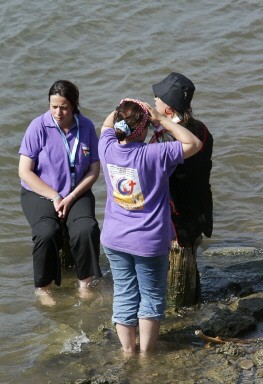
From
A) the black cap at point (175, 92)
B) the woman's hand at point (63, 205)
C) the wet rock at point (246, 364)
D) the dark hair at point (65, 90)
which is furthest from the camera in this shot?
the woman's hand at point (63, 205)

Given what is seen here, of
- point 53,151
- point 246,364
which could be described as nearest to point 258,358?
point 246,364

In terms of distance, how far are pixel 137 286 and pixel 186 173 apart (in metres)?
0.87

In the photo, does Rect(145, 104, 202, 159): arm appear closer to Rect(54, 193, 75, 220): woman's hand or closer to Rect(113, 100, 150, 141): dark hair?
Rect(113, 100, 150, 141): dark hair

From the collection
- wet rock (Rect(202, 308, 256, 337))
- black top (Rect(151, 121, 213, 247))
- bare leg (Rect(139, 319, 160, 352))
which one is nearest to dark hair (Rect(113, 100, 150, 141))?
black top (Rect(151, 121, 213, 247))

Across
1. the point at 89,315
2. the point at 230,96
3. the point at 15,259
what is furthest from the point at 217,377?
the point at 230,96

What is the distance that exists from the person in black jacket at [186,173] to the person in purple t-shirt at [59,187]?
3.34ft

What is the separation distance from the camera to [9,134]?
35.0ft

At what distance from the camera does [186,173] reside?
5.92 meters

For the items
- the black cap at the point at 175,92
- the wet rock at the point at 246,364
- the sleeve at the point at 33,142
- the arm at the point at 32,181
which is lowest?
the wet rock at the point at 246,364

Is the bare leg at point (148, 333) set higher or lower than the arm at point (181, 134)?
lower

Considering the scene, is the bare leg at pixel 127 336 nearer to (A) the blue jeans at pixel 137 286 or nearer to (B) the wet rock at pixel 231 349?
(A) the blue jeans at pixel 137 286

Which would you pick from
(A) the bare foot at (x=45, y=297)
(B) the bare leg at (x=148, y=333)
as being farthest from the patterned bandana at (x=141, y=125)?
(A) the bare foot at (x=45, y=297)

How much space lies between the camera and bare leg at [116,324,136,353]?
18.9 feet

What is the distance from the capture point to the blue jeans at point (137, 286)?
5569 mm
